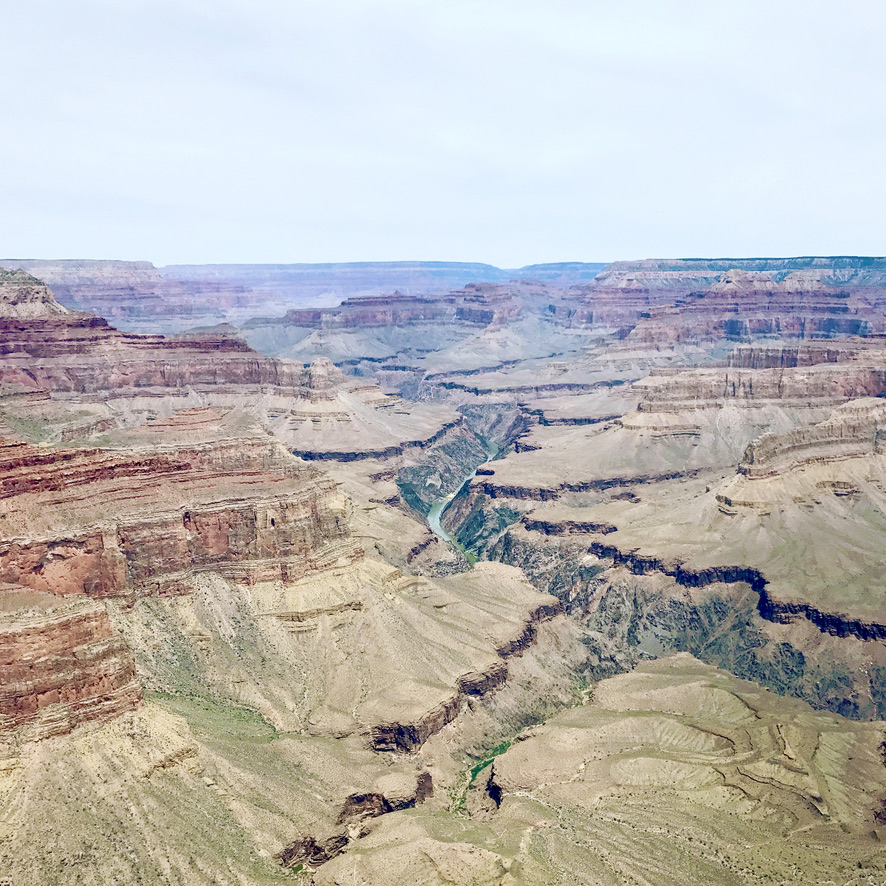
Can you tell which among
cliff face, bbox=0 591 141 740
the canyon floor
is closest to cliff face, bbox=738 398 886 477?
the canyon floor

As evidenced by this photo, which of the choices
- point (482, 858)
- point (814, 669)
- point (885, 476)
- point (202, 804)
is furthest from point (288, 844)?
point (885, 476)

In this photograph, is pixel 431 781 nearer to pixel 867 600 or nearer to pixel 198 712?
pixel 198 712

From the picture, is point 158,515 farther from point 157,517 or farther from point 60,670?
point 60,670

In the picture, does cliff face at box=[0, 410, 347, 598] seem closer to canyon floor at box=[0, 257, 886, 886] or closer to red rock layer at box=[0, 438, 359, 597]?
red rock layer at box=[0, 438, 359, 597]

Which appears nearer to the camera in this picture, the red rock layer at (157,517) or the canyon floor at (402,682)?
the canyon floor at (402,682)

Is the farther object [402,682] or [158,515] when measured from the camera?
[158,515]

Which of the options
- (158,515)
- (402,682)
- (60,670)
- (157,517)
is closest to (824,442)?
(402,682)

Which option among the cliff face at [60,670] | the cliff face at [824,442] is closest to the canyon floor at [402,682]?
the cliff face at [60,670]

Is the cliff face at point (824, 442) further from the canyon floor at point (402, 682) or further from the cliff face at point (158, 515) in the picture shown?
the cliff face at point (158, 515)

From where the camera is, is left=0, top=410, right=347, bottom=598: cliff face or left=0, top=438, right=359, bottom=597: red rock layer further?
left=0, top=410, right=347, bottom=598: cliff face

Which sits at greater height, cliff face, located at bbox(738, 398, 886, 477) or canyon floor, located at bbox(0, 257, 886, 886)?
cliff face, located at bbox(738, 398, 886, 477)

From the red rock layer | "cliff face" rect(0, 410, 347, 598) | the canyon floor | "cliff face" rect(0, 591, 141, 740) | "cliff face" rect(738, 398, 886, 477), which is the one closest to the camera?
the canyon floor
